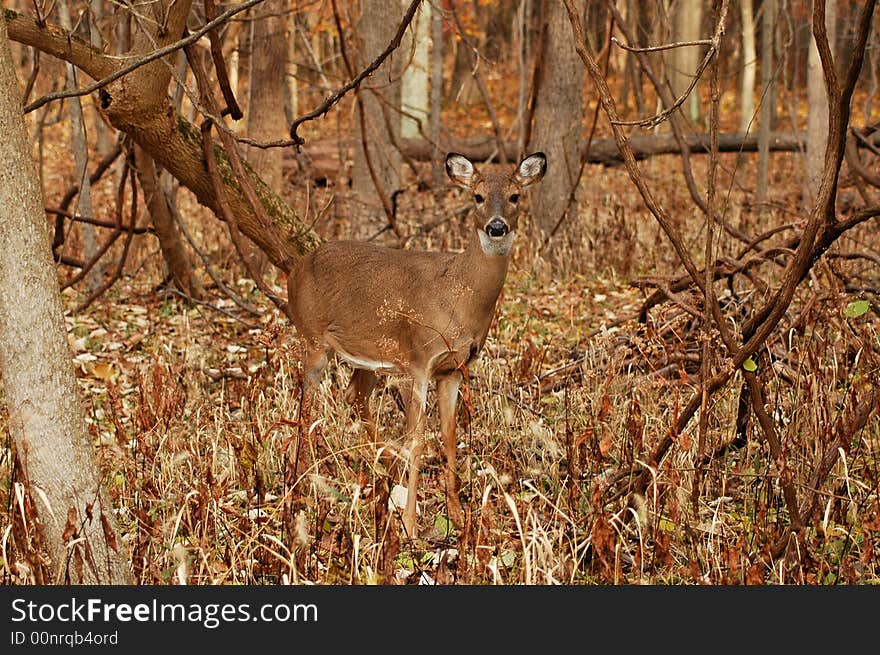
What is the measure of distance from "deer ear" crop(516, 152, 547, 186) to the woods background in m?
0.56

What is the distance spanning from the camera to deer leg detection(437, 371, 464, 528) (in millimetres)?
4965

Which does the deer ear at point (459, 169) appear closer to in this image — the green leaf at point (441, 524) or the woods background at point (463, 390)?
the woods background at point (463, 390)

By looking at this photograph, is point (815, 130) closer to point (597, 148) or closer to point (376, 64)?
point (597, 148)

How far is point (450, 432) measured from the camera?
5289 mm

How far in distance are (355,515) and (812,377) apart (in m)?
2.17

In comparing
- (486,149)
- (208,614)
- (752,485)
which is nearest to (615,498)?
(752,485)

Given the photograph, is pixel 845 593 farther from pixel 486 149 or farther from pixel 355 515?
pixel 486 149

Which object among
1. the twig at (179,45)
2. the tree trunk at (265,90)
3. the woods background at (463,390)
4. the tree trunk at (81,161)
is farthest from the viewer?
the tree trunk at (265,90)

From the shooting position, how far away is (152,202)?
29.8 feet

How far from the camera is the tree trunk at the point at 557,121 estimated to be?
448 inches

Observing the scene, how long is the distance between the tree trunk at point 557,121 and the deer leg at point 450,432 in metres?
6.04

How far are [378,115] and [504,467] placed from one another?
607cm

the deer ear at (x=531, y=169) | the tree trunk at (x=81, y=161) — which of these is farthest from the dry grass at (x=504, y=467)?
the tree trunk at (x=81, y=161)

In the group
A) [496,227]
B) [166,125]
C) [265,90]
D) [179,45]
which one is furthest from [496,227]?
[265,90]
